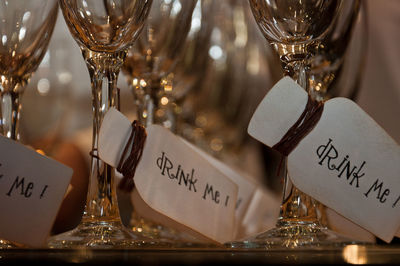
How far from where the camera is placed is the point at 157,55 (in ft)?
2.26

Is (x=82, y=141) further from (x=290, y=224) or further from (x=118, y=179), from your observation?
(x=290, y=224)

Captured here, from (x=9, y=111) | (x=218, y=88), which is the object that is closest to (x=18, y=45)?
(x=9, y=111)

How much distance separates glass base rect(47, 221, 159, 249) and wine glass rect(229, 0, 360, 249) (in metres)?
0.07

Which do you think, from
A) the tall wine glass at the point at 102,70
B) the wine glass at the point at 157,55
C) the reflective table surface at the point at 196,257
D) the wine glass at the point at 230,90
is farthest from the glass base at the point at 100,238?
the wine glass at the point at 230,90

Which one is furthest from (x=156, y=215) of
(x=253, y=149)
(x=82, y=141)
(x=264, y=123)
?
(x=253, y=149)

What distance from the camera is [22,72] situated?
57cm

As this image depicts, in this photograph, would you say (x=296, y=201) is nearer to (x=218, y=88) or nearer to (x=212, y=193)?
(x=212, y=193)

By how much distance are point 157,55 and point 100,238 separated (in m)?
0.25

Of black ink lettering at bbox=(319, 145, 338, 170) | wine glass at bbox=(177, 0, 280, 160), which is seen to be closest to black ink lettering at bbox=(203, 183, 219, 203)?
black ink lettering at bbox=(319, 145, 338, 170)

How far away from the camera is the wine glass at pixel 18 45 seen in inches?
21.3

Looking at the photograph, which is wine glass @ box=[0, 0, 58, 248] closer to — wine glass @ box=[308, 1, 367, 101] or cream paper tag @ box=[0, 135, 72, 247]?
cream paper tag @ box=[0, 135, 72, 247]

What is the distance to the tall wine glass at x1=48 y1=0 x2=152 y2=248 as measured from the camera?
1.65 feet

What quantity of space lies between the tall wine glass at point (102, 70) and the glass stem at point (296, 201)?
12 cm

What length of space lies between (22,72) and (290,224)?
257 millimetres
